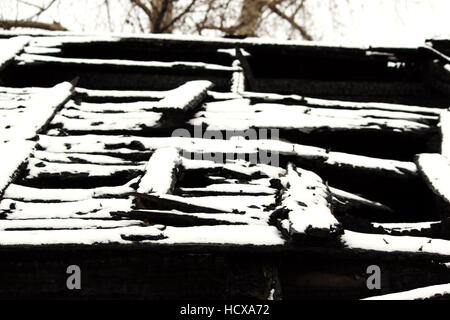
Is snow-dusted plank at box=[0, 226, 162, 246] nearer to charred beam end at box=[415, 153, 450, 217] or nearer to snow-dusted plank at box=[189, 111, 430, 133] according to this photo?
snow-dusted plank at box=[189, 111, 430, 133]

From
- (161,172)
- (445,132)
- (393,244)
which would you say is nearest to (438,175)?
(445,132)

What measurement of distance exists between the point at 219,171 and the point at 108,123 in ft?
3.14

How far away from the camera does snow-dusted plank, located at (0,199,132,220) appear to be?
213cm

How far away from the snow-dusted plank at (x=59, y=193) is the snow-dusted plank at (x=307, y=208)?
0.80 metres

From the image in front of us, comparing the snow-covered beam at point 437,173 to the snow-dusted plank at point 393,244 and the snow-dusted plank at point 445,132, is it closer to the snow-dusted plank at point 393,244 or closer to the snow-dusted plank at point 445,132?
the snow-dusted plank at point 445,132

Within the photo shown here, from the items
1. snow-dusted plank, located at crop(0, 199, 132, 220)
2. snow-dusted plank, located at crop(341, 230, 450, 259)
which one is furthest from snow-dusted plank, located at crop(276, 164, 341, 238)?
snow-dusted plank, located at crop(0, 199, 132, 220)

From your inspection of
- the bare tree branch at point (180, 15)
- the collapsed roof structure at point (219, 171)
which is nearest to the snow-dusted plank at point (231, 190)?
the collapsed roof structure at point (219, 171)

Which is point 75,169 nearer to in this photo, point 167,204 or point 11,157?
point 11,157

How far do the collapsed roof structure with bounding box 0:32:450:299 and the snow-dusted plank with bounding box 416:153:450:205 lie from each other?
1cm

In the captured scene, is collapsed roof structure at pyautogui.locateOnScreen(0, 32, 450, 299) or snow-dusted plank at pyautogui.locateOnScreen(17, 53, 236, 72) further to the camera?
snow-dusted plank at pyautogui.locateOnScreen(17, 53, 236, 72)

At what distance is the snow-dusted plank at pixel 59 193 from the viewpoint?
2299 millimetres

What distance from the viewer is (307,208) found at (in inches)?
82.1

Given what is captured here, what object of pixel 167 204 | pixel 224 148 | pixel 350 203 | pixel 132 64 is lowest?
pixel 350 203
